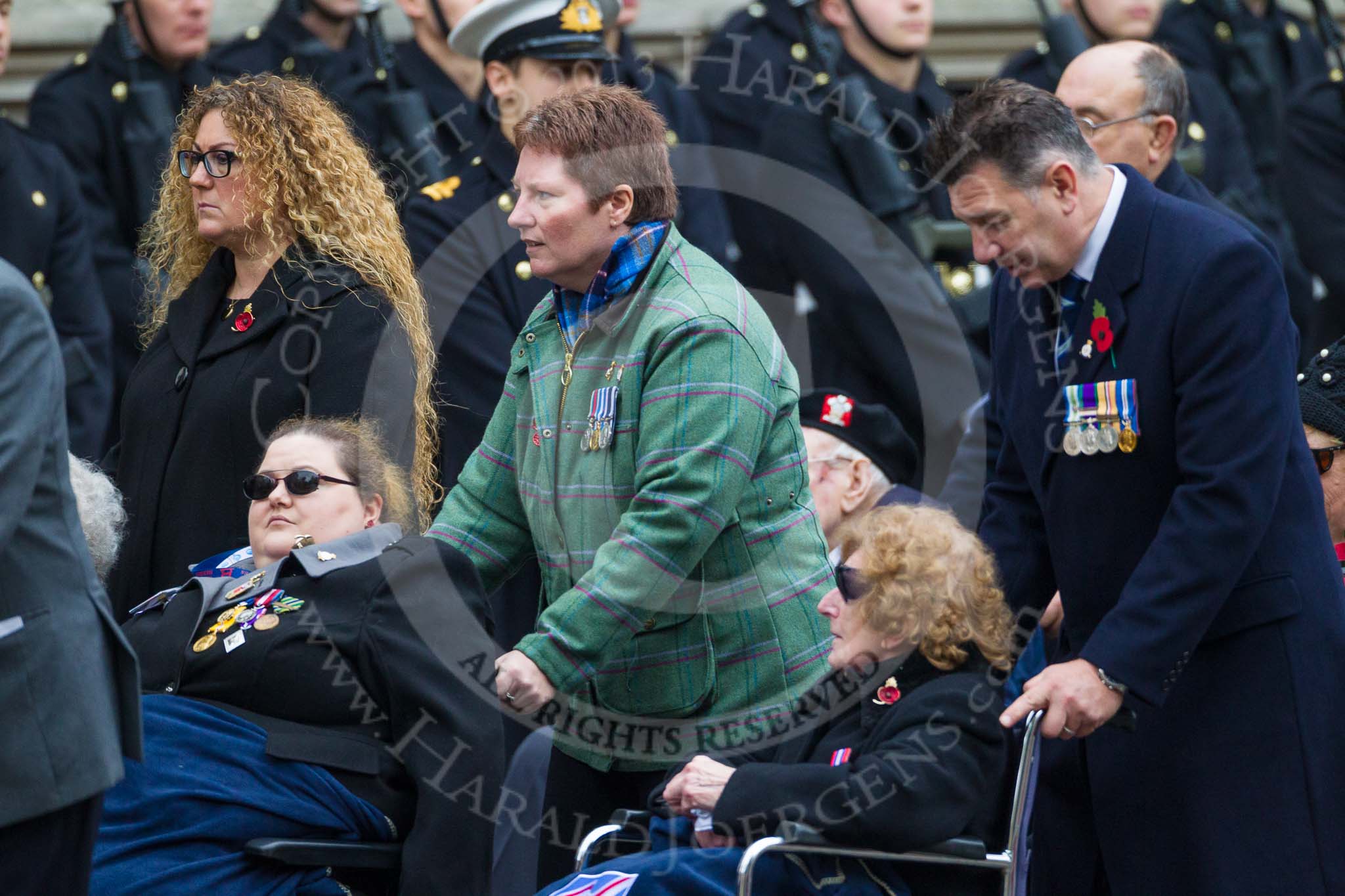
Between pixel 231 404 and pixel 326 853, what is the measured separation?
1042 mm

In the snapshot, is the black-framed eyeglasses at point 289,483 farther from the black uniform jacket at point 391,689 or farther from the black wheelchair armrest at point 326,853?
the black wheelchair armrest at point 326,853

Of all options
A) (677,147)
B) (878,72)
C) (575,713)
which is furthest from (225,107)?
(878,72)

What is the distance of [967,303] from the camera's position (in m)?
6.04

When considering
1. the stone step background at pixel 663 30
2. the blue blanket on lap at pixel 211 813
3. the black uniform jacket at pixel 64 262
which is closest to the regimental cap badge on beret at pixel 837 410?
the blue blanket on lap at pixel 211 813

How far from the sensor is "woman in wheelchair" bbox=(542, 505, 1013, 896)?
11.8ft

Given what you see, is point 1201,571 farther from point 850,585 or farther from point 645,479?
point 645,479

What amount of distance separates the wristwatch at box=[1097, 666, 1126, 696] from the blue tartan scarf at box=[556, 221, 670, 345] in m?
1.01

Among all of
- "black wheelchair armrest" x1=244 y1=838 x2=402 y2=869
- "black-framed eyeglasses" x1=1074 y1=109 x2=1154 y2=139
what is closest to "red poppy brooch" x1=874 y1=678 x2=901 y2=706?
"black wheelchair armrest" x1=244 y1=838 x2=402 y2=869

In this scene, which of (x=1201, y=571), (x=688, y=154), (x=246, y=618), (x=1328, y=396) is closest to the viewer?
(x=1201, y=571)

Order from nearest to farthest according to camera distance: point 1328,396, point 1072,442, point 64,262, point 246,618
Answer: point 1072,442 < point 246,618 < point 1328,396 < point 64,262

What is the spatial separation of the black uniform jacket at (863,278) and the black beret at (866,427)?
0.77 m

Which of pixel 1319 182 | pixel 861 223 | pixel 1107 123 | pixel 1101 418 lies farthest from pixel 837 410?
pixel 1319 182

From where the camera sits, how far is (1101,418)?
364 cm

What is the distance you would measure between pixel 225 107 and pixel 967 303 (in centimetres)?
238
